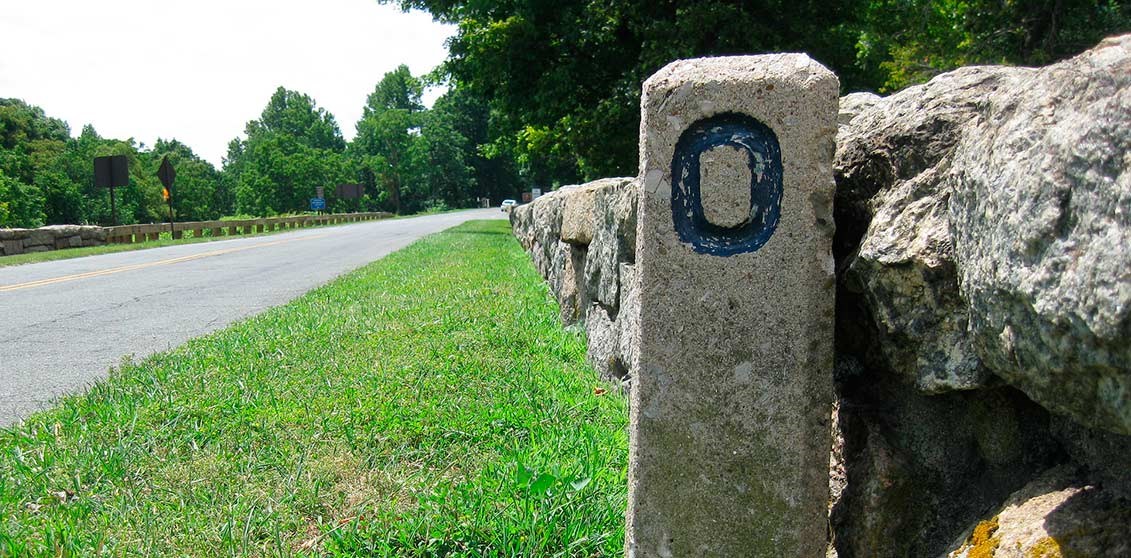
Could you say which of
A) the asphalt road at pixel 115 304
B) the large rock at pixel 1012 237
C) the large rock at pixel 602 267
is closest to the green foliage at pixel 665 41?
the asphalt road at pixel 115 304

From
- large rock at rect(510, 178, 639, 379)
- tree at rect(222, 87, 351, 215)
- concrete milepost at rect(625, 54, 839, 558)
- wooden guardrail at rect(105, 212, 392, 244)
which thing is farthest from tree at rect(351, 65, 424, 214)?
concrete milepost at rect(625, 54, 839, 558)

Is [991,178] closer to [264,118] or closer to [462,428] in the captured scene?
[462,428]

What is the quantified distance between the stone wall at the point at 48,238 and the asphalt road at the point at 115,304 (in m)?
2.90

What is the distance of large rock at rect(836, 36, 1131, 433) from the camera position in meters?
1.09

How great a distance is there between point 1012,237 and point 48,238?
822 inches

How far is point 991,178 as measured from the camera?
4.32 ft

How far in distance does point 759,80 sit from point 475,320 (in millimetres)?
4560

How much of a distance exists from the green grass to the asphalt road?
0.78m

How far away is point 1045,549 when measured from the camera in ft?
4.35

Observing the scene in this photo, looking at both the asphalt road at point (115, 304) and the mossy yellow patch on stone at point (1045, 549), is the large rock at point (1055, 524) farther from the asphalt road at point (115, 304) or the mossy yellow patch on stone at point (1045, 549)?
the asphalt road at point (115, 304)

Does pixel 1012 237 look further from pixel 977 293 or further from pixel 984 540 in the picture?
pixel 984 540

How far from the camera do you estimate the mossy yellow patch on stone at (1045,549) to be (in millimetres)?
1312

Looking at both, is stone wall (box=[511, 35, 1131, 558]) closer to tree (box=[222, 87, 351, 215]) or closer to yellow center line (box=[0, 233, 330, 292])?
yellow center line (box=[0, 233, 330, 292])

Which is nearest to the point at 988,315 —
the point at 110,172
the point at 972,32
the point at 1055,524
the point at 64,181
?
the point at 1055,524
